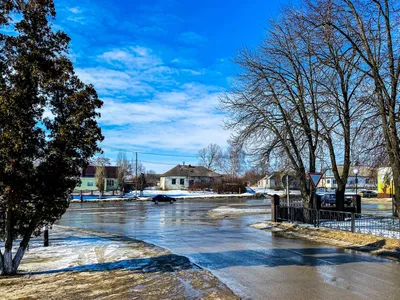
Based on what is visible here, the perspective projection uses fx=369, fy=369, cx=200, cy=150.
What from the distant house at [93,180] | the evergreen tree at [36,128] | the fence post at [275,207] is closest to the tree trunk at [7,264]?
the evergreen tree at [36,128]

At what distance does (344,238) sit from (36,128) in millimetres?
12201

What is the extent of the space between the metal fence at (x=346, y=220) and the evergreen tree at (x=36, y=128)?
11335mm

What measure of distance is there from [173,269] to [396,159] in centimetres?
1072

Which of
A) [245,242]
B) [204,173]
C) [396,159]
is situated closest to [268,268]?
[245,242]

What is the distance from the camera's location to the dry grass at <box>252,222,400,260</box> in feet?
40.4

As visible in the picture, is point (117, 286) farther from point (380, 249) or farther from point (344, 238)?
point (344, 238)

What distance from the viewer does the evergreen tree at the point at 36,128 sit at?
852cm

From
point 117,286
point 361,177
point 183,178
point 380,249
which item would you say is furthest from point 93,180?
point 117,286

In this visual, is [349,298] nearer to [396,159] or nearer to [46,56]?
[46,56]

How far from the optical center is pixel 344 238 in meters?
14.9

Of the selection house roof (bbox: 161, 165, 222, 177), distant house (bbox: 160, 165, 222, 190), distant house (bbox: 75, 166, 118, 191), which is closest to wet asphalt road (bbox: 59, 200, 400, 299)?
distant house (bbox: 75, 166, 118, 191)

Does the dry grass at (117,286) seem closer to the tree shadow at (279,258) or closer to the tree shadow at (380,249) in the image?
the tree shadow at (279,258)

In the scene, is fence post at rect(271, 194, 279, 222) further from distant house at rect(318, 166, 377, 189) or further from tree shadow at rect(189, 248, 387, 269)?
tree shadow at rect(189, 248, 387, 269)

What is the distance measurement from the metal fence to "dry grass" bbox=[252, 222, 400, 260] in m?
0.53
